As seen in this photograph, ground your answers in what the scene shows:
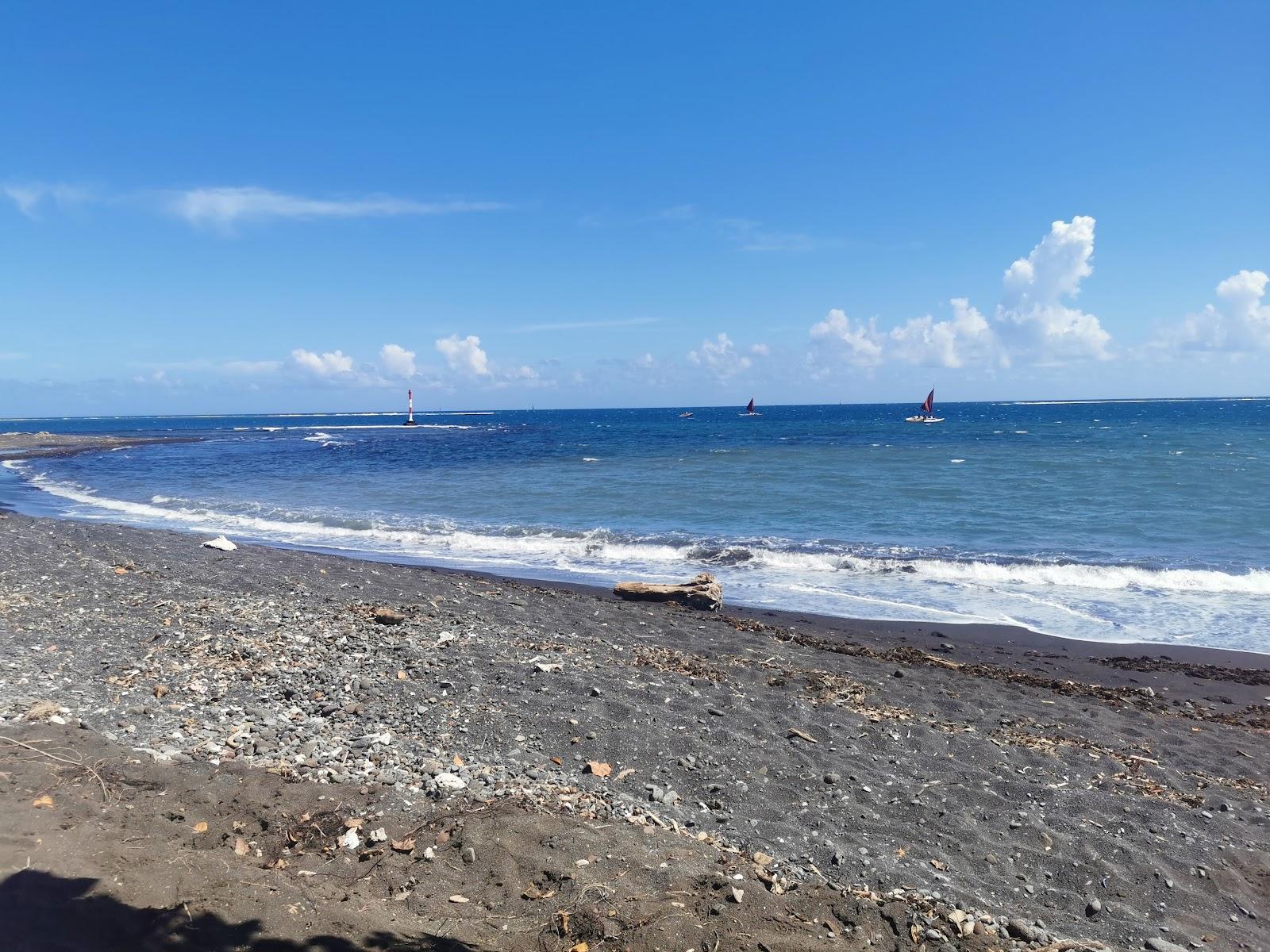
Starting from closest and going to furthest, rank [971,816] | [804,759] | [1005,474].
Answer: [971,816], [804,759], [1005,474]

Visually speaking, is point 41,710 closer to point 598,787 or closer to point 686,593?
point 598,787

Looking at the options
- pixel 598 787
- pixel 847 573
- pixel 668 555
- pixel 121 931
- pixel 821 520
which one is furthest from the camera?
pixel 821 520

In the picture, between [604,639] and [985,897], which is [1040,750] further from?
[604,639]

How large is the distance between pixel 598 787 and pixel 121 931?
9.88ft

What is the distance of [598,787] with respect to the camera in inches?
221

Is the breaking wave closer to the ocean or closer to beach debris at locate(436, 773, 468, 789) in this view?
the ocean

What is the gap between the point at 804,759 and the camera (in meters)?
6.46

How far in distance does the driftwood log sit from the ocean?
1286 millimetres

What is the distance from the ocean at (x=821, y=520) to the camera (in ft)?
48.5

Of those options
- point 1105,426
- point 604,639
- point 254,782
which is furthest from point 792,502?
point 1105,426

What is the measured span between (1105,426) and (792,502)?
82145mm

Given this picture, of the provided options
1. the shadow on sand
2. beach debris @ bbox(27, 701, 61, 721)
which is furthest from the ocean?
the shadow on sand

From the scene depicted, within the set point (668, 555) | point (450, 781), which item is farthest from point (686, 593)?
point (450, 781)

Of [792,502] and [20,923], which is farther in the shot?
[792,502]
